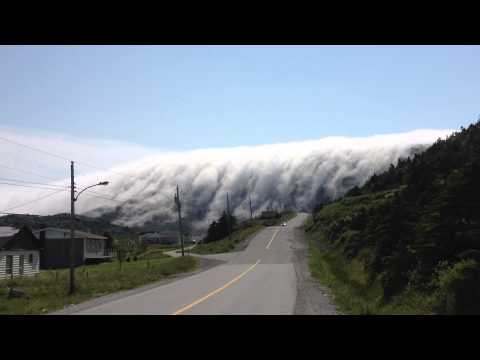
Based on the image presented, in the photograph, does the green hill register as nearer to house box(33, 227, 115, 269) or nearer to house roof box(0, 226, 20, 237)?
house roof box(0, 226, 20, 237)

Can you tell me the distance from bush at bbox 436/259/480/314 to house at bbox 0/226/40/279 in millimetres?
43048

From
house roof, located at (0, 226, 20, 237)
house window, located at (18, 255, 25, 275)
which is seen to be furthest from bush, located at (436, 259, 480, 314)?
house roof, located at (0, 226, 20, 237)

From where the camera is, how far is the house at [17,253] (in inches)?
1983

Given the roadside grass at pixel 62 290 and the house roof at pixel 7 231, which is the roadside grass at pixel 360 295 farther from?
the house roof at pixel 7 231

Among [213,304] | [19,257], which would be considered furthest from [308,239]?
[213,304]

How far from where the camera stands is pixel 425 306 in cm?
2230

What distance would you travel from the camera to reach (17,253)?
5266 centimetres

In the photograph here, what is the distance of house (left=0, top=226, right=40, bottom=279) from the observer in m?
50.4

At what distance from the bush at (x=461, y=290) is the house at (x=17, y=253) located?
43048 mm

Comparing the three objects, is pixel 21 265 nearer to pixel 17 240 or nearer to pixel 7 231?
pixel 17 240

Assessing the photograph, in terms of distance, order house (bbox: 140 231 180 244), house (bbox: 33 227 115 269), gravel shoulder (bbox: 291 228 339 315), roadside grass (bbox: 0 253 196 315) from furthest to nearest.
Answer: house (bbox: 140 231 180 244) → house (bbox: 33 227 115 269) → roadside grass (bbox: 0 253 196 315) → gravel shoulder (bbox: 291 228 339 315)

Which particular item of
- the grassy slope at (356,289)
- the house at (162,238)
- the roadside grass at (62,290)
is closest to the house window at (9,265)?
the roadside grass at (62,290)
